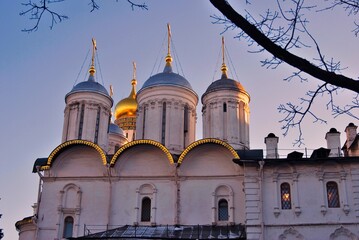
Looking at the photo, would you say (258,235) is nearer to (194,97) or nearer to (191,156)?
(191,156)

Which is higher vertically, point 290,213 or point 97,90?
point 97,90

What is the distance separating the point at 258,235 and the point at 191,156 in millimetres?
4491

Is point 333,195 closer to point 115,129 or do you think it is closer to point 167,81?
point 167,81

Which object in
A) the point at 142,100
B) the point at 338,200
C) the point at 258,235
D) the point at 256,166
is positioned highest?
the point at 142,100

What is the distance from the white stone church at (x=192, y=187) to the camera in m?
19.1

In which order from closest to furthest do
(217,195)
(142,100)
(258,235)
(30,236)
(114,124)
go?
1. (258,235)
2. (217,195)
3. (30,236)
4. (142,100)
5. (114,124)

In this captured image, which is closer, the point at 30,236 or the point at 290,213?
the point at 290,213

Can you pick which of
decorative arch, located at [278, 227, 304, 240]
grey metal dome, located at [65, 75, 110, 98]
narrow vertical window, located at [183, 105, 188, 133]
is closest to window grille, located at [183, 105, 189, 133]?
narrow vertical window, located at [183, 105, 188, 133]

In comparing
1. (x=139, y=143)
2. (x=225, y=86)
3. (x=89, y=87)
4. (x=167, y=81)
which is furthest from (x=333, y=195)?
(x=89, y=87)

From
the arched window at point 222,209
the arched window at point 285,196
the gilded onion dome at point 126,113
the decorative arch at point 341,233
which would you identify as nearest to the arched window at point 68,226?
the arched window at point 222,209

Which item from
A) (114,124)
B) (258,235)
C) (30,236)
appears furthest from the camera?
(114,124)

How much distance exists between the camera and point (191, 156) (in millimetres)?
21547

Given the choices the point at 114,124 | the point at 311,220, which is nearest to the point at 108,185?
the point at 311,220

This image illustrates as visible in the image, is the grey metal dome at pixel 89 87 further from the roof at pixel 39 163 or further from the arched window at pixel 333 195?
the arched window at pixel 333 195
